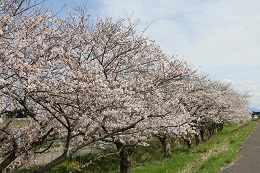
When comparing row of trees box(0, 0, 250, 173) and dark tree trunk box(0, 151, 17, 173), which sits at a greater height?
row of trees box(0, 0, 250, 173)

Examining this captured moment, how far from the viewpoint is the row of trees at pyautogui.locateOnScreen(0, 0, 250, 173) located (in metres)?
5.78

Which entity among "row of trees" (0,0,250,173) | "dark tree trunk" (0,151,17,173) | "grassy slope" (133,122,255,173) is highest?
"row of trees" (0,0,250,173)

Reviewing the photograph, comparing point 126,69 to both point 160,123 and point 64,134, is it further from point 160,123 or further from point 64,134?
point 64,134

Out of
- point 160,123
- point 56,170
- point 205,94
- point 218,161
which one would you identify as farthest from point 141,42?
point 205,94

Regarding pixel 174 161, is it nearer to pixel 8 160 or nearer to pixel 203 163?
pixel 203 163

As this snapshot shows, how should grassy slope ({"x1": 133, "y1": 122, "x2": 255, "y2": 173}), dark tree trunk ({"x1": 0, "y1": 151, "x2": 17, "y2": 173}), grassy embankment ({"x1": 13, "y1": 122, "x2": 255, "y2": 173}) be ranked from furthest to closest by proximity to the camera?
1. grassy embankment ({"x1": 13, "y1": 122, "x2": 255, "y2": 173})
2. grassy slope ({"x1": 133, "y1": 122, "x2": 255, "y2": 173})
3. dark tree trunk ({"x1": 0, "y1": 151, "x2": 17, "y2": 173})

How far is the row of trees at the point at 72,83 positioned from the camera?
19.0 ft

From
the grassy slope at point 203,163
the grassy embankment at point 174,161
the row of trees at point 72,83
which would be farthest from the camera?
the grassy embankment at point 174,161

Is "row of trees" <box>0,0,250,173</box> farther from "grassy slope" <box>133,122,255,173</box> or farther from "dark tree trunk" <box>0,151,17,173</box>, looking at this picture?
"grassy slope" <box>133,122,255,173</box>

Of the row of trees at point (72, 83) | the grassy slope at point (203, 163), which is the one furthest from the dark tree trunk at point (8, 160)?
the grassy slope at point (203, 163)

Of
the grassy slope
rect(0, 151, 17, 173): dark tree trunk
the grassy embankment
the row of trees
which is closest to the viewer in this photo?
the row of trees

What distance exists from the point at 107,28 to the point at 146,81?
2531mm

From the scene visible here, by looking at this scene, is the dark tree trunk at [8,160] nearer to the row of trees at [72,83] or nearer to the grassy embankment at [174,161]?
the row of trees at [72,83]

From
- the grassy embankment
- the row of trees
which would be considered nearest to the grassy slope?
the grassy embankment
